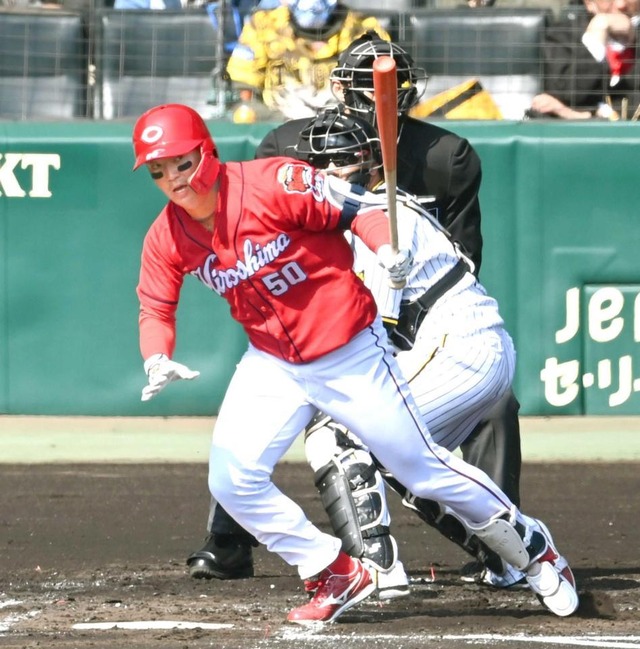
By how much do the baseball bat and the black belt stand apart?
73 cm

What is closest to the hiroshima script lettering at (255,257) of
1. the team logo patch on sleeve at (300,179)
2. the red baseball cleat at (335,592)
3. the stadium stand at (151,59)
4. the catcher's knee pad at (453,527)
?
the team logo patch on sleeve at (300,179)

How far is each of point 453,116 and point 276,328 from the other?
4158 mm

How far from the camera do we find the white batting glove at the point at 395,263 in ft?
12.8

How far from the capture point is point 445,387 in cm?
460

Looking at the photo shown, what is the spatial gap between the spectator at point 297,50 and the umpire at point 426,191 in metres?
2.60

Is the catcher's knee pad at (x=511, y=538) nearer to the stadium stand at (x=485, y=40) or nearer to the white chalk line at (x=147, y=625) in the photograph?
the white chalk line at (x=147, y=625)

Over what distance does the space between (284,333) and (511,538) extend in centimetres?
92

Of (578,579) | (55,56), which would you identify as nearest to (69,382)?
(55,56)

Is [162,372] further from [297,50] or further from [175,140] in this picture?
[297,50]

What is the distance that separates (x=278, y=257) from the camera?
13.6ft

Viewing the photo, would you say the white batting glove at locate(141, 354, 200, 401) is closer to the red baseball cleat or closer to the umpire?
the red baseball cleat

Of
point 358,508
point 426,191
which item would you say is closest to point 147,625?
point 358,508

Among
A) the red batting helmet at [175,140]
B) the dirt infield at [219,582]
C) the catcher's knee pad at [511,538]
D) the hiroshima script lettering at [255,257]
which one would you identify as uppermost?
the red batting helmet at [175,140]

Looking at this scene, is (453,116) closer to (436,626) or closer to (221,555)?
(221,555)
